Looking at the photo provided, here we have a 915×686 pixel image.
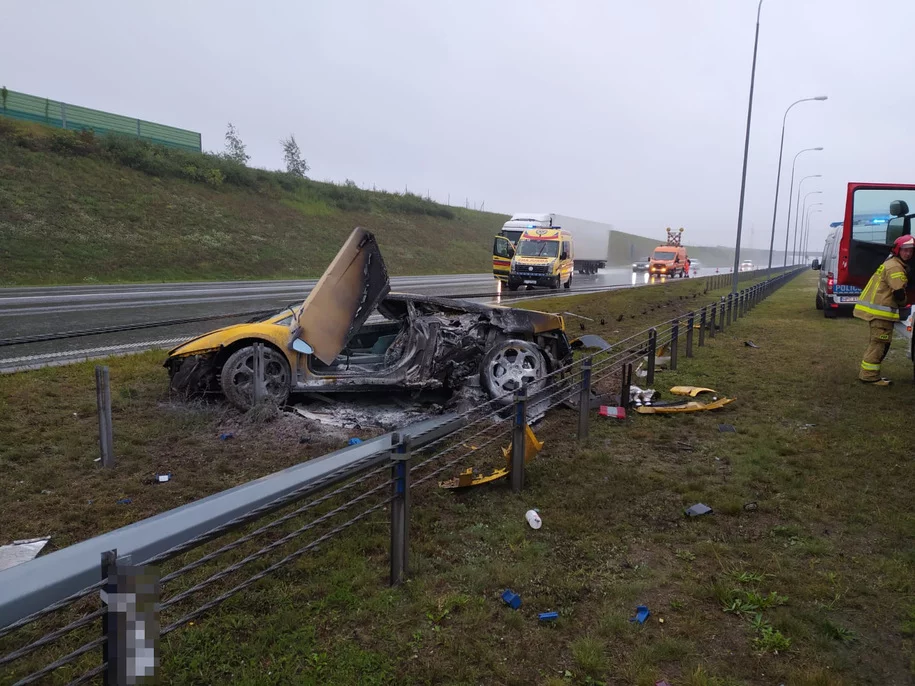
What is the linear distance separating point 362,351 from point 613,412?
299cm

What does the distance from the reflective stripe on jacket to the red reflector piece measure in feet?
12.8

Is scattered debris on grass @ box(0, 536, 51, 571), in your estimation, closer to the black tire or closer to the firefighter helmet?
the black tire

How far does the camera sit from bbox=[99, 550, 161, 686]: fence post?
1.78 metres

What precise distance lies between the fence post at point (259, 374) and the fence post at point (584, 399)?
306 centimetres

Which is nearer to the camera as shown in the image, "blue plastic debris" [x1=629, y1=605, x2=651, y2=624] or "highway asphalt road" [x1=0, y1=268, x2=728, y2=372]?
"blue plastic debris" [x1=629, y1=605, x2=651, y2=624]

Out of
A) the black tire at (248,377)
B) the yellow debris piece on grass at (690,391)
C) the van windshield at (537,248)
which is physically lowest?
the yellow debris piece on grass at (690,391)

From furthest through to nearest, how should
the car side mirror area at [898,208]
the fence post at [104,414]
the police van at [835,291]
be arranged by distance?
the police van at [835,291]
the car side mirror area at [898,208]
the fence post at [104,414]

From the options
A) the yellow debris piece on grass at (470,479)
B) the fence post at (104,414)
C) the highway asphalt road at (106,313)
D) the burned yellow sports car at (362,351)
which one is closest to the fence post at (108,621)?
the yellow debris piece on grass at (470,479)

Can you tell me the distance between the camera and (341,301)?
611 centimetres

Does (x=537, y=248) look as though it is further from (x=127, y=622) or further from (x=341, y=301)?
(x=127, y=622)

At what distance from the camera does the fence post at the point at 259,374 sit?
609 cm

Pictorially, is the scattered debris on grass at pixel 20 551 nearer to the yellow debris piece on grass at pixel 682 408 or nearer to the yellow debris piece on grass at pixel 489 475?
the yellow debris piece on grass at pixel 489 475

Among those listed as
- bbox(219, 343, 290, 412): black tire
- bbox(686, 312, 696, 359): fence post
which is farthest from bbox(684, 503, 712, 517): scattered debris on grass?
bbox(686, 312, 696, 359): fence post

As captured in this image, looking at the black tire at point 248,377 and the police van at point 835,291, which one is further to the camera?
the police van at point 835,291
